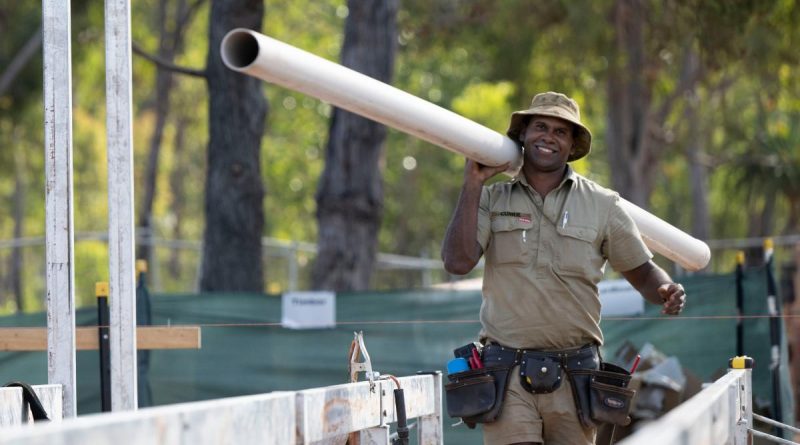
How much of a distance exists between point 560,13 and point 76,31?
26.3 feet

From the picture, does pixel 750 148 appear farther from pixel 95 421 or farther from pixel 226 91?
pixel 95 421

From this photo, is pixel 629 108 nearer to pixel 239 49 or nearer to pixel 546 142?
pixel 546 142

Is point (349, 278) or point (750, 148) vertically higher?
point (750, 148)

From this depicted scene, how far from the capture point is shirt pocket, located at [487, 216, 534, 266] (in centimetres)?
644

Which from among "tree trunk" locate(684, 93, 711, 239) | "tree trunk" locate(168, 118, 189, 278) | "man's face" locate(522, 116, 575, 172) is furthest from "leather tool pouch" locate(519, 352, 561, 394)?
"tree trunk" locate(168, 118, 189, 278)

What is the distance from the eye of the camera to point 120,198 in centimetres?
731

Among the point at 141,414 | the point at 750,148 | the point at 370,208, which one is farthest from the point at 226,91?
the point at 750,148

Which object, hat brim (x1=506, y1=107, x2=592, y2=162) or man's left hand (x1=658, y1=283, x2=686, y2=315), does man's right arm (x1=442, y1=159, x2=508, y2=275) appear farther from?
man's left hand (x1=658, y1=283, x2=686, y2=315)

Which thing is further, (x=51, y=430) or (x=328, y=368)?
(x=328, y=368)

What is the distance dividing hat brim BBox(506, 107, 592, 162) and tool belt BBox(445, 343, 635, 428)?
99 centimetres

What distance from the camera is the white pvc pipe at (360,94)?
529 centimetres

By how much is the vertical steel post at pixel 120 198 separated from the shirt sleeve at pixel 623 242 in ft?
7.93

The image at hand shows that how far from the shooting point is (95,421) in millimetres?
3582

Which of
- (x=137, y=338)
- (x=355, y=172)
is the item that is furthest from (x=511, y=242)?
(x=355, y=172)
